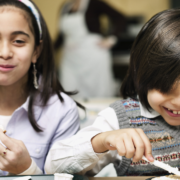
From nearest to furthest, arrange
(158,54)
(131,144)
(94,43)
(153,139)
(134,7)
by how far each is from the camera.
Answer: (131,144)
(158,54)
(153,139)
(94,43)
(134,7)

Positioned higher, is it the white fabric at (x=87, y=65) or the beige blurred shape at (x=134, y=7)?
the beige blurred shape at (x=134, y=7)

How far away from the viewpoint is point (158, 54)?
29.9 inches

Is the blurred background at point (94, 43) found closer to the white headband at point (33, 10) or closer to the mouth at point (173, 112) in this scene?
the white headband at point (33, 10)

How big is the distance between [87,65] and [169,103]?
2.88 metres

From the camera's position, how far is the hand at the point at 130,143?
0.63m

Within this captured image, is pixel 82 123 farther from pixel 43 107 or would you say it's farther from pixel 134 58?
pixel 134 58

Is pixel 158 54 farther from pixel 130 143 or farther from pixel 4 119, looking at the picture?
pixel 4 119

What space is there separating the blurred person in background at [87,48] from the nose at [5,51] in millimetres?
2536

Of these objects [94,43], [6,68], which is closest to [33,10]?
[6,68]

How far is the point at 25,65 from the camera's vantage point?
0.97m

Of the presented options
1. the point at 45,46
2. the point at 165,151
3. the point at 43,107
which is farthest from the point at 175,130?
the point at 45,46

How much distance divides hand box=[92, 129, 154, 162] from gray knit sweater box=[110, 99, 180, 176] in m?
0.22

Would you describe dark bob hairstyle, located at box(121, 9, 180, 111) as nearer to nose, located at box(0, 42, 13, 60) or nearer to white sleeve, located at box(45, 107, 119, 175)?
white sleeve, located at box(45, 107, 119, 175)

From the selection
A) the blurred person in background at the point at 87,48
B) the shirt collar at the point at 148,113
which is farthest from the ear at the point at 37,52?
the blurred person in background at the point at 87,48
